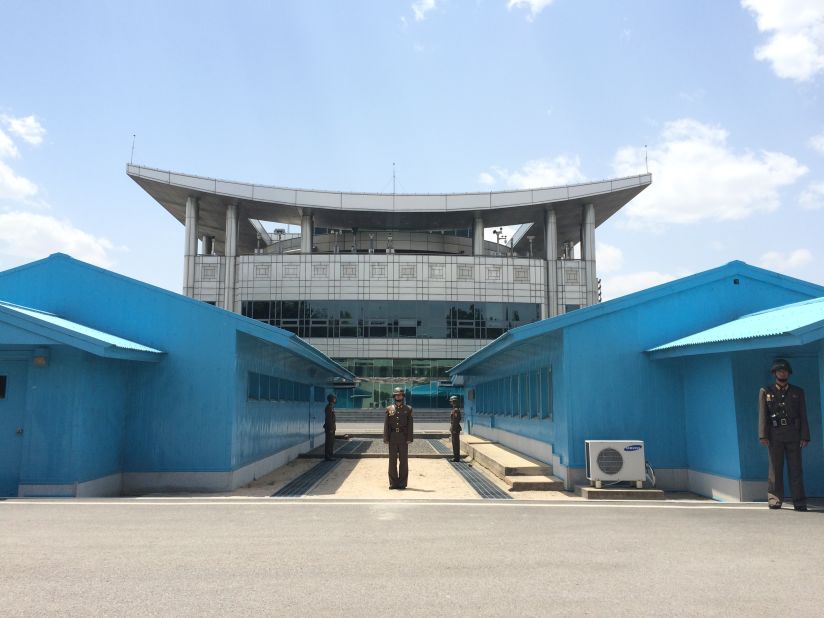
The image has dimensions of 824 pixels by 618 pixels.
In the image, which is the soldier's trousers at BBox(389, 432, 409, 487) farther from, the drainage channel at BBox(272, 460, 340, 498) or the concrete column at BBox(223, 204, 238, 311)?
the concrete column at BBox(223, 204, 238, 311)

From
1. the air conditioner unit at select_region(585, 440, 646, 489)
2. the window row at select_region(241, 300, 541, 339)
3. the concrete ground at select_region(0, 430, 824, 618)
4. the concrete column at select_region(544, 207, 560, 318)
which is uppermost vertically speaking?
the concrete column at select_region(544, 207, 560, 318)

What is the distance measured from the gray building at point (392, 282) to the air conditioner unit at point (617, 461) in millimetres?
30190

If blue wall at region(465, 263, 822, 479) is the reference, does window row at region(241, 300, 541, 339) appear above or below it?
above

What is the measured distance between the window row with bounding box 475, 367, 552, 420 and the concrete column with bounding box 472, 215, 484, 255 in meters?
18.8

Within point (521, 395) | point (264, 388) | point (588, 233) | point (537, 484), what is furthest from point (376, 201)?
point (537, 484)

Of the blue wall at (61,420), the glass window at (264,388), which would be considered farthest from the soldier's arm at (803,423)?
the blue wall at (61,420)

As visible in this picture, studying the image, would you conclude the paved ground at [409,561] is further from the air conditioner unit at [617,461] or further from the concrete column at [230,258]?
the concrete column at [230,258]

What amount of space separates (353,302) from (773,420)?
34214 mm

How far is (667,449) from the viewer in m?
12.1

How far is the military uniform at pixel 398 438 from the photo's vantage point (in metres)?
13.0

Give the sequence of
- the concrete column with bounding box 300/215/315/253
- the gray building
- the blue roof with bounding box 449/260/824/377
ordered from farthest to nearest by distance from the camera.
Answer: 1. the concrete column with bounding box 300/215/315/253
2. the gray building
3. the blue roof with bounding box 449/260/824/377

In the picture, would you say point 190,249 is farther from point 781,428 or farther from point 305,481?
point 781,428

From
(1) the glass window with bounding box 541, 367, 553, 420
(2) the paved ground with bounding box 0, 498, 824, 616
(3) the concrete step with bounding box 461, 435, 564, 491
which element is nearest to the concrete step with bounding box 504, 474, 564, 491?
(3) the concrete step with bounding box 461, 435, 564, 491

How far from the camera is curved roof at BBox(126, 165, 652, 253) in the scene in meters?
41.1
